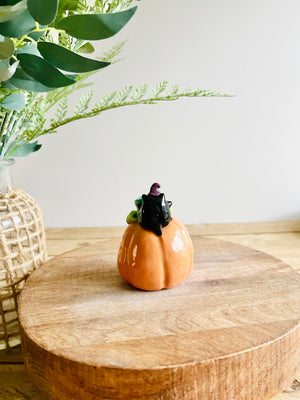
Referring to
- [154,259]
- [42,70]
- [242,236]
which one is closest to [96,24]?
[42,70]

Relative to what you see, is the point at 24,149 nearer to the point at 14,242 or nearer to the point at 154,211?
the point at 14,242

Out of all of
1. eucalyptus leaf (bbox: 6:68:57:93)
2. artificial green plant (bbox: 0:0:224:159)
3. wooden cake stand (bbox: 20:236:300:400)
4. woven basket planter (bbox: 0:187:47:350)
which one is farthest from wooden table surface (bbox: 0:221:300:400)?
eucalyptus leaf (bbox: 6:68:57:93)

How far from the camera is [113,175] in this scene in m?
1.60

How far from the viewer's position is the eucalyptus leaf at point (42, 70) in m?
0.45

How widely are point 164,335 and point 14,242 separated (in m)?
0.40

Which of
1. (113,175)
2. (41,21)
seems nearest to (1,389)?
(41,21)

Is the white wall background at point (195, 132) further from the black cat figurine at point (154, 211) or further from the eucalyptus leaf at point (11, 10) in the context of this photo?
the eucalyptus leaf at point (11, 10)

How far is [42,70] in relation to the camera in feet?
1.51

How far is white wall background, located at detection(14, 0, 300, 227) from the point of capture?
1443 millimetres

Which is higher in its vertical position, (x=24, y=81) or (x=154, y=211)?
(x=24, y=81)

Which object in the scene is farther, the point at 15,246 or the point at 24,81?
the point at 15,246

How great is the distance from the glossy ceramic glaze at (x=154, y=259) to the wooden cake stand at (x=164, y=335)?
0.03 metres

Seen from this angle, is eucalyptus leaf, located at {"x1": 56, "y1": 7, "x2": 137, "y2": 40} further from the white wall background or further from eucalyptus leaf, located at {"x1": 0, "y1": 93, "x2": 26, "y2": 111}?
the white wall background

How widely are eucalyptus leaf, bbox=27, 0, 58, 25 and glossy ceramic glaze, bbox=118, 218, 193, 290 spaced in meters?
0.48
